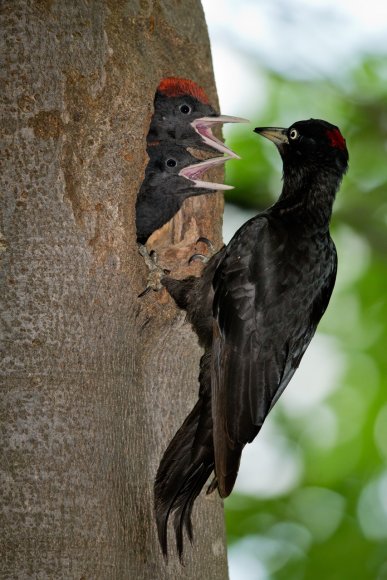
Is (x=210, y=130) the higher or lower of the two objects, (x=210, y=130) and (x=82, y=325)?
the higher

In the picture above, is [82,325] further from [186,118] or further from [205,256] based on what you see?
[186,118]

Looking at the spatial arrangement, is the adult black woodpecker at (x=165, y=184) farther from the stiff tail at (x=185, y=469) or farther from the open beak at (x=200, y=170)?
the stiff tail at (x=185, y=469)

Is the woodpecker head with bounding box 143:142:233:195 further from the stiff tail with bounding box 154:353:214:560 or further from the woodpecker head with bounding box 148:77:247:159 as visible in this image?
the stiff tail with bounding box 154:353:214:560

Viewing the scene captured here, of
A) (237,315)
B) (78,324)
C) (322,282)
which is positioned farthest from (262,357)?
(78,324)

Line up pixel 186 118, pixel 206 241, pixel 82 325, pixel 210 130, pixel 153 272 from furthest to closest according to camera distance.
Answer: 1. pixel 210 130
2. pixel 186 118
3. pixel 206 241
4. pixel 153 272
5. pixel 82 325

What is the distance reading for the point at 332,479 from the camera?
235 inches

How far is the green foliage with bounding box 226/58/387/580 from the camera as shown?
568 cm

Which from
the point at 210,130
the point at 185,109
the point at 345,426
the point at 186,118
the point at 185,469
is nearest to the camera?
the point at 185,469

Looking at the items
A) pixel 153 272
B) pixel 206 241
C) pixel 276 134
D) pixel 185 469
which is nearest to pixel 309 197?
pixel 276 134

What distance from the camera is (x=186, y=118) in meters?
4.35

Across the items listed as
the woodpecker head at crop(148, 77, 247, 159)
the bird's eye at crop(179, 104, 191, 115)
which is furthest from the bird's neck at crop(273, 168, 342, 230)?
the bird's eye at crop(179, 104, 191, 115)

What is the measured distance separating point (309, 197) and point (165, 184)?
782mm

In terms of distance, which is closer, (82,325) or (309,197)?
(82,325)

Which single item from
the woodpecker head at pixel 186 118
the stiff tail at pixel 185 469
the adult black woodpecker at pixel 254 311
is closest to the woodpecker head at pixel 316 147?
the adult black woodpecker at pixel 254 311
